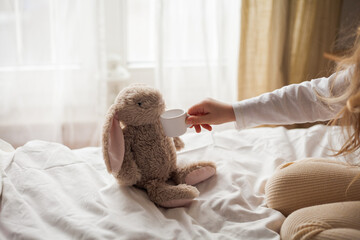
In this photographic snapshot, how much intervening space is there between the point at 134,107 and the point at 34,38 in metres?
1.10

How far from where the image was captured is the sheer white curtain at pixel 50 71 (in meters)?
1.84

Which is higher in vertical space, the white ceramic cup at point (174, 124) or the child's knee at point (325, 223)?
the white ceramic cup at point (174, 124)

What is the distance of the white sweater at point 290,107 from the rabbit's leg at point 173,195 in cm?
28

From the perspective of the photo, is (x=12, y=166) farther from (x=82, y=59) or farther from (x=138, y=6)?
(x=138, y=6)

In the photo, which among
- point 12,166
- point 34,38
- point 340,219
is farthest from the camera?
point 34,38

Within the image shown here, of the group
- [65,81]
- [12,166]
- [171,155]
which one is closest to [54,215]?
[12,166]

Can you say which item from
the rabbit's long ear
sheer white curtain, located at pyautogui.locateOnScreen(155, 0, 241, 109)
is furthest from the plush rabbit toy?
sheer white curtain, located at pyautogui.locateOnScreen(155, 0, 241, 109)

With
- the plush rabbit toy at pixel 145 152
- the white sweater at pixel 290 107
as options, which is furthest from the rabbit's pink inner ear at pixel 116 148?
the white sweater at pixel 290 107

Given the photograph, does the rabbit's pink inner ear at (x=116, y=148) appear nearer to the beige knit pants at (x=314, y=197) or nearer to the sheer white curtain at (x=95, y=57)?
the beige knit pants at (x=314, y=197)

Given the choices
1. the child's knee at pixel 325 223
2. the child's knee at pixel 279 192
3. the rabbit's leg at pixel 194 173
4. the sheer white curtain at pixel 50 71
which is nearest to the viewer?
the child's knee at pixel 325 223

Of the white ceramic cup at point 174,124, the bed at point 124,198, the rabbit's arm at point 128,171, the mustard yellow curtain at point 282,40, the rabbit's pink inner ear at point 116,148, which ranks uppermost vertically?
the mustard yellow curtain at point 282,40

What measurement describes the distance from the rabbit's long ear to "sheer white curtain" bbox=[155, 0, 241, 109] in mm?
1033

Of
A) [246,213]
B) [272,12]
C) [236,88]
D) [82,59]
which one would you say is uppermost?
[272,12]

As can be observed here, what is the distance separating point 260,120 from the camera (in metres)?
1.14
